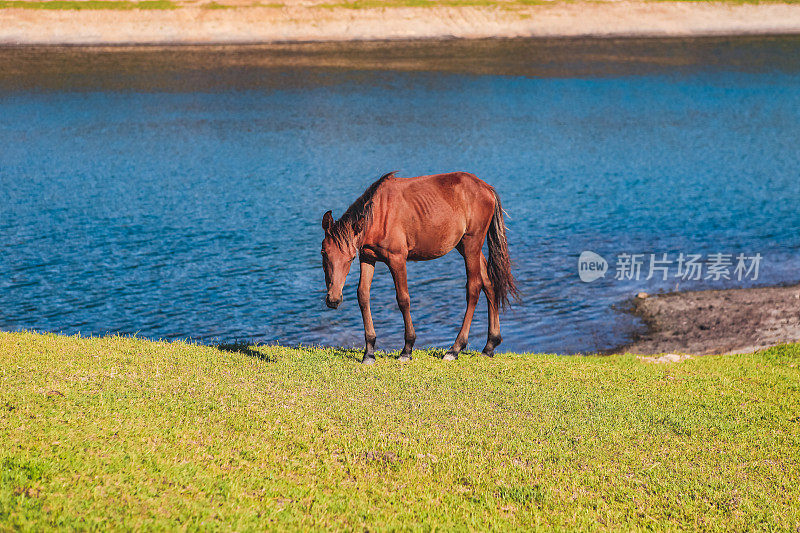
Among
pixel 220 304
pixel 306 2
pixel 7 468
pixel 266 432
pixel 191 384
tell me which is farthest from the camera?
pixel 306 2

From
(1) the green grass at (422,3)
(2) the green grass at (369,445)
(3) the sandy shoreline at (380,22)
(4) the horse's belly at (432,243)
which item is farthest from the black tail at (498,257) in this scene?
(1) the green grass at (422,3)

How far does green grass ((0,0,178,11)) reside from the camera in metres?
96.6

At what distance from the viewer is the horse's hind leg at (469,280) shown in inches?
536

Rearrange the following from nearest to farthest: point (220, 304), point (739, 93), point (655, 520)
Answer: point (655, 520)
point (220, 304)
point (739, 93)

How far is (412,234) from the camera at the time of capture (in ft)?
42.1

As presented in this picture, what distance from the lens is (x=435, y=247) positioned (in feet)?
43.0

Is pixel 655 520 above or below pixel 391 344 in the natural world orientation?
above

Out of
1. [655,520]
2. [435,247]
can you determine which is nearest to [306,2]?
[435,247]

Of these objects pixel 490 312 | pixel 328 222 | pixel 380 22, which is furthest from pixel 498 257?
pixel 380 22

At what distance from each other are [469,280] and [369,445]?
18.2 feet

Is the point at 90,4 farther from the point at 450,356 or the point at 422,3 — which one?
the point at 450,356

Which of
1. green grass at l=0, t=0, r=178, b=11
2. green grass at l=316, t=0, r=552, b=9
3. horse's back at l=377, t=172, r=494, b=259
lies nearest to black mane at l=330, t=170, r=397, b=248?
horse's back at l=377, t=172, r=494, b=259

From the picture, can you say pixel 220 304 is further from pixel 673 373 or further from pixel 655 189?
pixel 655 189

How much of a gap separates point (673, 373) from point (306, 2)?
317ft
